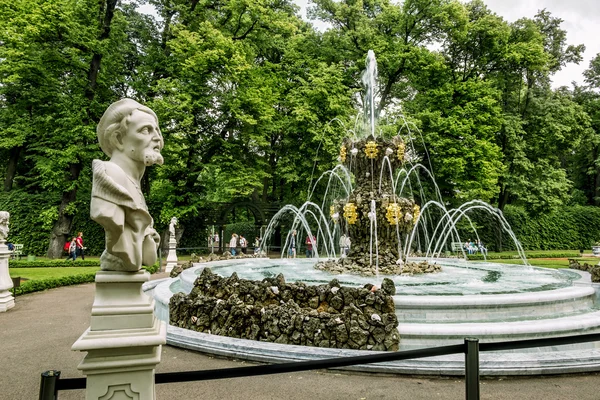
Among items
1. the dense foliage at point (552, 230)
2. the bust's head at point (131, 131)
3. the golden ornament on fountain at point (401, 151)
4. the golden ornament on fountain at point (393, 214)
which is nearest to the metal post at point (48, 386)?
the bust's head at point (131, 131)

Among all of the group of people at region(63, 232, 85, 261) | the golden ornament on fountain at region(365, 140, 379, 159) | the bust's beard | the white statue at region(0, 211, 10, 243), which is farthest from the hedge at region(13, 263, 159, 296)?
the bust's beard

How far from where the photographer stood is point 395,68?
26.4 m

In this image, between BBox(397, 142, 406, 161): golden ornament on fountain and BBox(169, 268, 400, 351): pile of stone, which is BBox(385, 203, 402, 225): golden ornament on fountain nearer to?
BBox(397, 142, 406, 161): golden ornament on fountain

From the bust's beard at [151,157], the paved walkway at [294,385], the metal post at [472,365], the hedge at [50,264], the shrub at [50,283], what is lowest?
the paved walkway at [294,385]

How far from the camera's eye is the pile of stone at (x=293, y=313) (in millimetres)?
5379

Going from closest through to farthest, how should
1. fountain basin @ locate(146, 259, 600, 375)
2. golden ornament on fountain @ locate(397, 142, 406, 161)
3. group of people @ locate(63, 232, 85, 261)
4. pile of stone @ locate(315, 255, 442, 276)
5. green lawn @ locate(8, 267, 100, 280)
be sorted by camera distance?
1. fountain basin @ locate(146, 259, 600, 375)
2. pile of stone @ locate(315, 255, 442, 276)
3. golden ornament on fountain @ locate(397, 142, 406, 161)
4. green lawn @ locate(8, 267, 100, 280)
5. group of people @ locate(63, 232, 85, 261)

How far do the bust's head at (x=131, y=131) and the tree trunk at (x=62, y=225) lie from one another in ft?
74.4

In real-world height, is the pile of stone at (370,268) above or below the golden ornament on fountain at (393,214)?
below

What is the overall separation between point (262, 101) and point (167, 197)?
8.83 meters

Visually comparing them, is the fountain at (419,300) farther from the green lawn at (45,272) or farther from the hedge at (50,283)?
the green lawn at (45,272)

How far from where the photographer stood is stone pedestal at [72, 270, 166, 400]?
244 centimetres

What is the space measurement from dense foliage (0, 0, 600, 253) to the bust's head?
66.7 feet

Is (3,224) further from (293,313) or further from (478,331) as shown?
(478,331)

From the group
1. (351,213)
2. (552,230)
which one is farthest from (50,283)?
(552,230)
